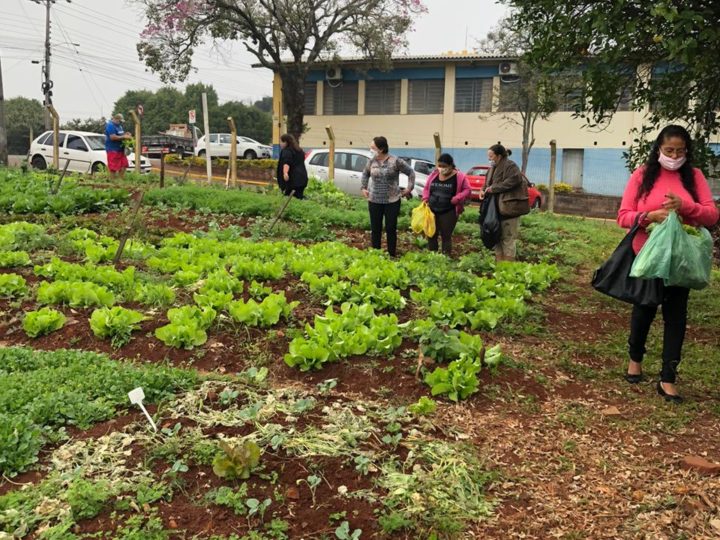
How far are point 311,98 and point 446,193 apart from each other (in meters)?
28.3

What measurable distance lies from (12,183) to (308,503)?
11.0 m

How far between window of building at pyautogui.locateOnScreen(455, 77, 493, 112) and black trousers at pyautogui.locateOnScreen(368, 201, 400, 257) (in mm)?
24858

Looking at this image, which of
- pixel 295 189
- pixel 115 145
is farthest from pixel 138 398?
pixel 115 145

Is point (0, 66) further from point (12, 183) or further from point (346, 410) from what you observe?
point (346, 410)

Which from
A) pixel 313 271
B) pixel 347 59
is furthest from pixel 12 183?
pixel 347 59

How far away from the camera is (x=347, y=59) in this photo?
106 ft

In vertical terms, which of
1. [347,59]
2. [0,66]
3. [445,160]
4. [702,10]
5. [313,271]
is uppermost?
[347,59]

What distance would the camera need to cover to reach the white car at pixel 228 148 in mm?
32844

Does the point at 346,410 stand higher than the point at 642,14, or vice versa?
the point at 642,14

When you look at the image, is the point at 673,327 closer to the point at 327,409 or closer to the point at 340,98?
the point at 327,409

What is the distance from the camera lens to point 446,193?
845cm

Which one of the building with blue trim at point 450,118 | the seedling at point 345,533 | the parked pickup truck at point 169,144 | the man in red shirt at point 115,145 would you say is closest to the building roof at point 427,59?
the building with blue trim at point 450,118

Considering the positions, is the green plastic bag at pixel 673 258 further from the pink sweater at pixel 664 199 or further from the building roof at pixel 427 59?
the building roof at pixel 427 59

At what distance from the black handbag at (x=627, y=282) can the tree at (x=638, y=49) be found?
1.25m
